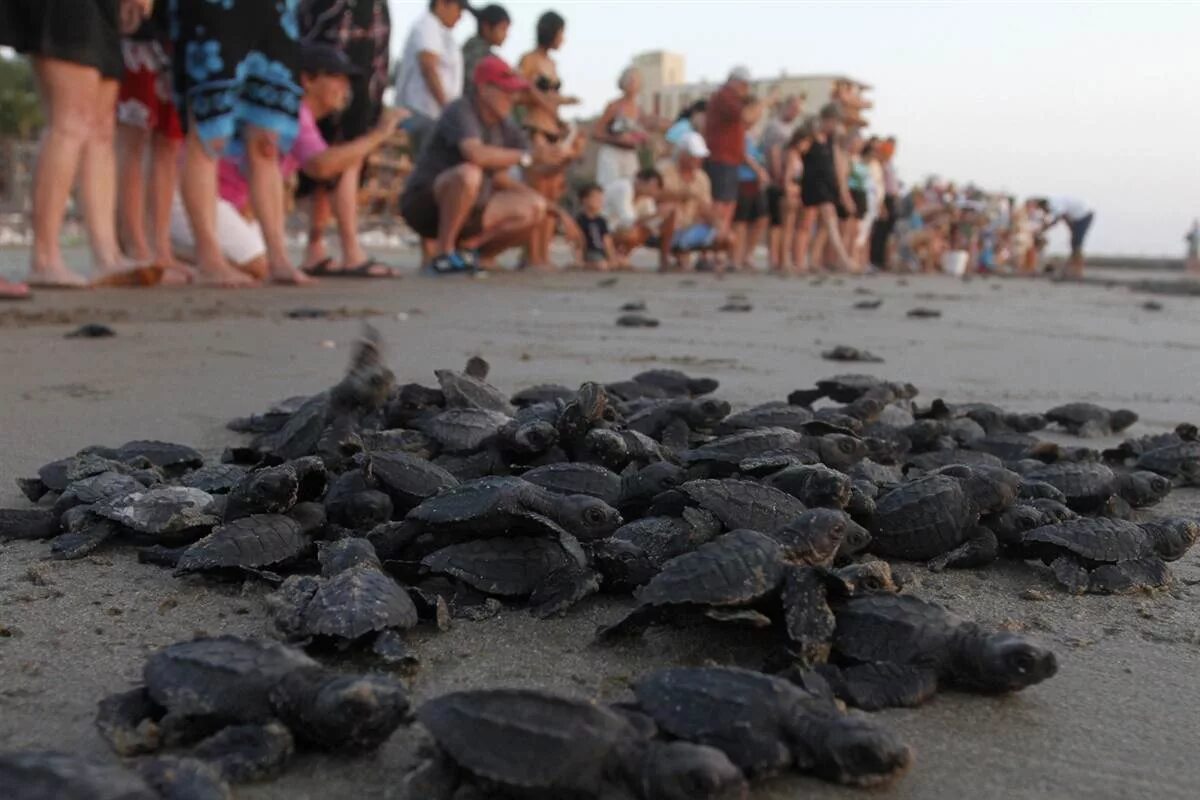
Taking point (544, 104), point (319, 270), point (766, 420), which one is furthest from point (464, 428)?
point (544, 104)

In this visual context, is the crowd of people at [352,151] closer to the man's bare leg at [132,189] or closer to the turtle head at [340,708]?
the man's bare leg at [132,189]

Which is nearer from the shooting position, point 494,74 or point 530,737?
point 530,737

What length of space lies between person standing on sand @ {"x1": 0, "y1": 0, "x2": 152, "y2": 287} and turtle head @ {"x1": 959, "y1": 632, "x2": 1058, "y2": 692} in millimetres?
4440

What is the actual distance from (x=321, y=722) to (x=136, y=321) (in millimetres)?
3564

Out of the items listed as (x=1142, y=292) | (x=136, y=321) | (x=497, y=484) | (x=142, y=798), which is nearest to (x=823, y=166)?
(x=1142, y=292)

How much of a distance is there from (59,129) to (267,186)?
1209 millimetres

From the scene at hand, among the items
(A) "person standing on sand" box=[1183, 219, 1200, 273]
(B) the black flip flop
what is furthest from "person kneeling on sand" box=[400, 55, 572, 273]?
(A) "person standing on sand" box=[1183, 219, 1200, 273]

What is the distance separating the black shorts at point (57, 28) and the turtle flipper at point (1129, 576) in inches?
172

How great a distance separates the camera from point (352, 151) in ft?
21.2

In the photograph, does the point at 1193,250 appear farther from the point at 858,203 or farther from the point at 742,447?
the point at 742,447

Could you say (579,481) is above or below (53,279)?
below

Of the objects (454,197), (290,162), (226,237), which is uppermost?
(290,162)

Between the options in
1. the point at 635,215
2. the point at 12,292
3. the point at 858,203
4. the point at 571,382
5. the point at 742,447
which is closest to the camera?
the point at 742,447

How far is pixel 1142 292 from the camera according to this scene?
10.3 metres
